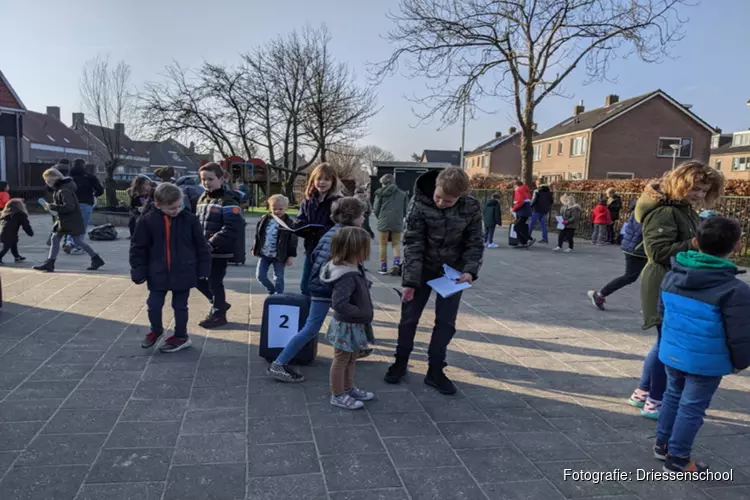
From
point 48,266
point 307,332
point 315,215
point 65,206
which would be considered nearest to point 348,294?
point 307,332

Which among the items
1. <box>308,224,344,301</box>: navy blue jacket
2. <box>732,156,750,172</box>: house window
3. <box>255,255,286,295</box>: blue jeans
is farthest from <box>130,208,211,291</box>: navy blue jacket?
<box>732,156,750,172</box>: house window

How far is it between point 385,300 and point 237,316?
2.07 m

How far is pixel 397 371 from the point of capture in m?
4.17

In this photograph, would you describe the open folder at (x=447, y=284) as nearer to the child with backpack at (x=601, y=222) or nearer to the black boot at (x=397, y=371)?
the black boot at (x=397, y=371)

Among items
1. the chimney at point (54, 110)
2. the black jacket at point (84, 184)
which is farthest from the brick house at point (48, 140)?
the black jacket at point (84, 184)

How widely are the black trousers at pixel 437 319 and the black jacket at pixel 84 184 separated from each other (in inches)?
347

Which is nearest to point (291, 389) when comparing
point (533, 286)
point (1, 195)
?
point (533, 286)

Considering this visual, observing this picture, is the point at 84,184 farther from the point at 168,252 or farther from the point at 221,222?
the point at 168,252

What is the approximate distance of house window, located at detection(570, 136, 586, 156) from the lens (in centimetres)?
4310

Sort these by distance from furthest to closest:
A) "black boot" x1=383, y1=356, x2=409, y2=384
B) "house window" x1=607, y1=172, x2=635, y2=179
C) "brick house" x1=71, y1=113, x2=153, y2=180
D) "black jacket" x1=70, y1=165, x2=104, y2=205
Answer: "brick house" x1=71, y1=113, x2=153, y2=180 < "house window" x1=607, y1=172, x2=635, y2=179 < "black jacket" x1=70, y1=165, x2=104, y2=205 < "black boot" x1=383, y1=356, x2=409, y2=384

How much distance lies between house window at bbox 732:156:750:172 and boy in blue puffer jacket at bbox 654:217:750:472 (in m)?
57.9

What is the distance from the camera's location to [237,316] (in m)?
6.04

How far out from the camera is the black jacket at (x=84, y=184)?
1058cm

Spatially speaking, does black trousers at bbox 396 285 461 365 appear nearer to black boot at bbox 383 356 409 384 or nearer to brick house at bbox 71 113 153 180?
black boot at bbox 383 356 409 384
